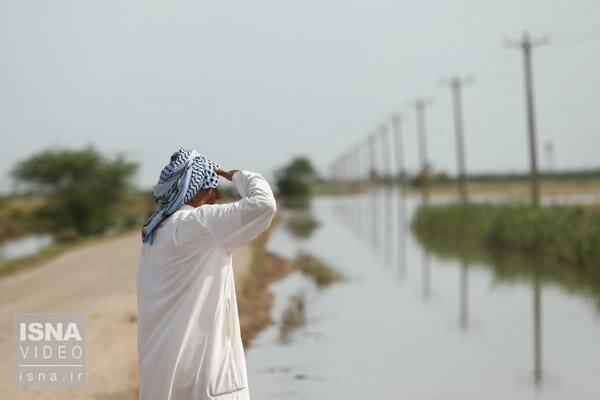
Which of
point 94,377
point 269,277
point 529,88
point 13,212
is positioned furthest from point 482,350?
point 13,212

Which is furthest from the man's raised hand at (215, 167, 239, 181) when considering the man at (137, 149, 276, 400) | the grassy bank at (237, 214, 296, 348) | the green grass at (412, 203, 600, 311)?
the green grass at (412, 203, 600, 311)

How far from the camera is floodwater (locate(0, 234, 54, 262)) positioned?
40091mm

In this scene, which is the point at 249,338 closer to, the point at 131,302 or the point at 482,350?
the point at 131,302

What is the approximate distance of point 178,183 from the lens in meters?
4.18

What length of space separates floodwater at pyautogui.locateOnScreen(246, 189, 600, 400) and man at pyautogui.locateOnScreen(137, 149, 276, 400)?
205 inches

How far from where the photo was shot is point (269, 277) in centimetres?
2181

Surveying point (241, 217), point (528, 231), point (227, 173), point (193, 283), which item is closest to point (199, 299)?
point (193, 283)

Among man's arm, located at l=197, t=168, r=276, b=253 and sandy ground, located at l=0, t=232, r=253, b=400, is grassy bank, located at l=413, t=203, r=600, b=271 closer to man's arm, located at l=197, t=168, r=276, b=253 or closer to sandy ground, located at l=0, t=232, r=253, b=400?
sandy ground, located at l=0, t=232, r=253, b=400

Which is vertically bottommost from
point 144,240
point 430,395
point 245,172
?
point 430,395

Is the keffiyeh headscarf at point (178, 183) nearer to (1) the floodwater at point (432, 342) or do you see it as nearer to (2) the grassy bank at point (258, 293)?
(1) the floodwater at point (432, 342)

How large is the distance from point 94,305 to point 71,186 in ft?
117

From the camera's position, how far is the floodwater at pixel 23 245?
132 ft

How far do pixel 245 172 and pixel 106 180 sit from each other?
4629cm

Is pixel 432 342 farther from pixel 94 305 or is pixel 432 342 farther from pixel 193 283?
pixel 193 283
